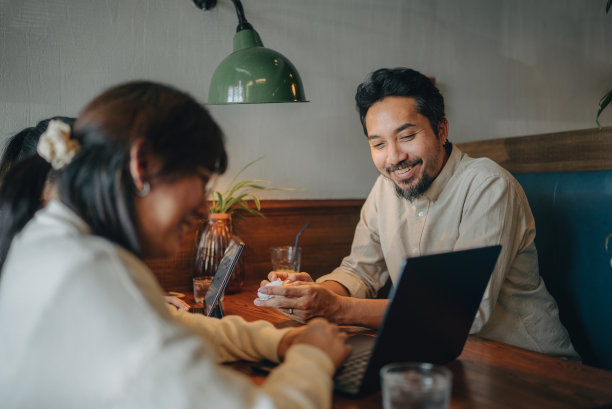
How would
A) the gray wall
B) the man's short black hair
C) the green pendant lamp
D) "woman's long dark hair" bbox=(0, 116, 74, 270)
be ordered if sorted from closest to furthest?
"woman's long dark hair" bbox=(0, 116, 74, 270) → the green pendant lamp → the man's short black hair → the gray wall

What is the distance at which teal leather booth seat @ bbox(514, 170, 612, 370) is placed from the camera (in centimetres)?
165

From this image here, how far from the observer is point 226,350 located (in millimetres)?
1088

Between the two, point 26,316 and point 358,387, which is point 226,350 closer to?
point 358,387

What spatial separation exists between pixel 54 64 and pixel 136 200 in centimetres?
137

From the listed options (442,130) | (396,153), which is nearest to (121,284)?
(396,153)

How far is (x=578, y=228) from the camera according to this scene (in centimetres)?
171

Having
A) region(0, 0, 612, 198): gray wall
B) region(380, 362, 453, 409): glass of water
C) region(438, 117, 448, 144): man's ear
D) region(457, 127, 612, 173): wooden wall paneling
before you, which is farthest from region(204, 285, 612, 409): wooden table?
region(0, 0, 612, 198): gray wall

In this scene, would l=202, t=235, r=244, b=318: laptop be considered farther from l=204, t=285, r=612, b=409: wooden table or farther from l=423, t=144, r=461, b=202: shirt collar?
l=423, t=144, r=461, b=202: shirt collar

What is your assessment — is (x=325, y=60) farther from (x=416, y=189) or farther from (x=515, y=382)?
(x=515, y=382)

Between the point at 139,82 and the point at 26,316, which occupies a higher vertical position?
the point at 139,82

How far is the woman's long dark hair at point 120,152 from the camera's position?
771 millimetres

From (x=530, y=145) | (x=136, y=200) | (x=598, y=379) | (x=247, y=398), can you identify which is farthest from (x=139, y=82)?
(x=530, y=145)

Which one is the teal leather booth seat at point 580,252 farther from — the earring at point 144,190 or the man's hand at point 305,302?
the earring at point 144,190

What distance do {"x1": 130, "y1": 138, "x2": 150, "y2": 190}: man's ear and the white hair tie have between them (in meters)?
0.12
